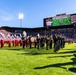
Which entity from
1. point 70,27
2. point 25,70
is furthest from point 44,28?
point 25,70

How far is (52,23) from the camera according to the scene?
9338cm

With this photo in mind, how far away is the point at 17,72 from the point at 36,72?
3.21 feet

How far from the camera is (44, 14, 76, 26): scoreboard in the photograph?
86688 mm

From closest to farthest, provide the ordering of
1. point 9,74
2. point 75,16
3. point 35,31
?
1. point 9,74
2. point 75,16
3. point 35,31

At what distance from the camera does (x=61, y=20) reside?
296 feet

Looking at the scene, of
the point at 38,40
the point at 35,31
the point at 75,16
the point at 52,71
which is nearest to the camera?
the point at 52,71

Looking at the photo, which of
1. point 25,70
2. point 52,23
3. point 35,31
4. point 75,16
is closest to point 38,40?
point 25,70

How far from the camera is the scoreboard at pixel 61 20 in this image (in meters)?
86.7

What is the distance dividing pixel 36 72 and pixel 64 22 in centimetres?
7684

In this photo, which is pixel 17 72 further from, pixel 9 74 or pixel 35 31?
pixel 35 31

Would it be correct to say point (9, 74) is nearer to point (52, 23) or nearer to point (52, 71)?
point (52, 71)

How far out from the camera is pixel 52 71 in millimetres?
13641

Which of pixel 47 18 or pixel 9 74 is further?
pixel 47 18

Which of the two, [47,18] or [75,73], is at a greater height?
[47,18]
